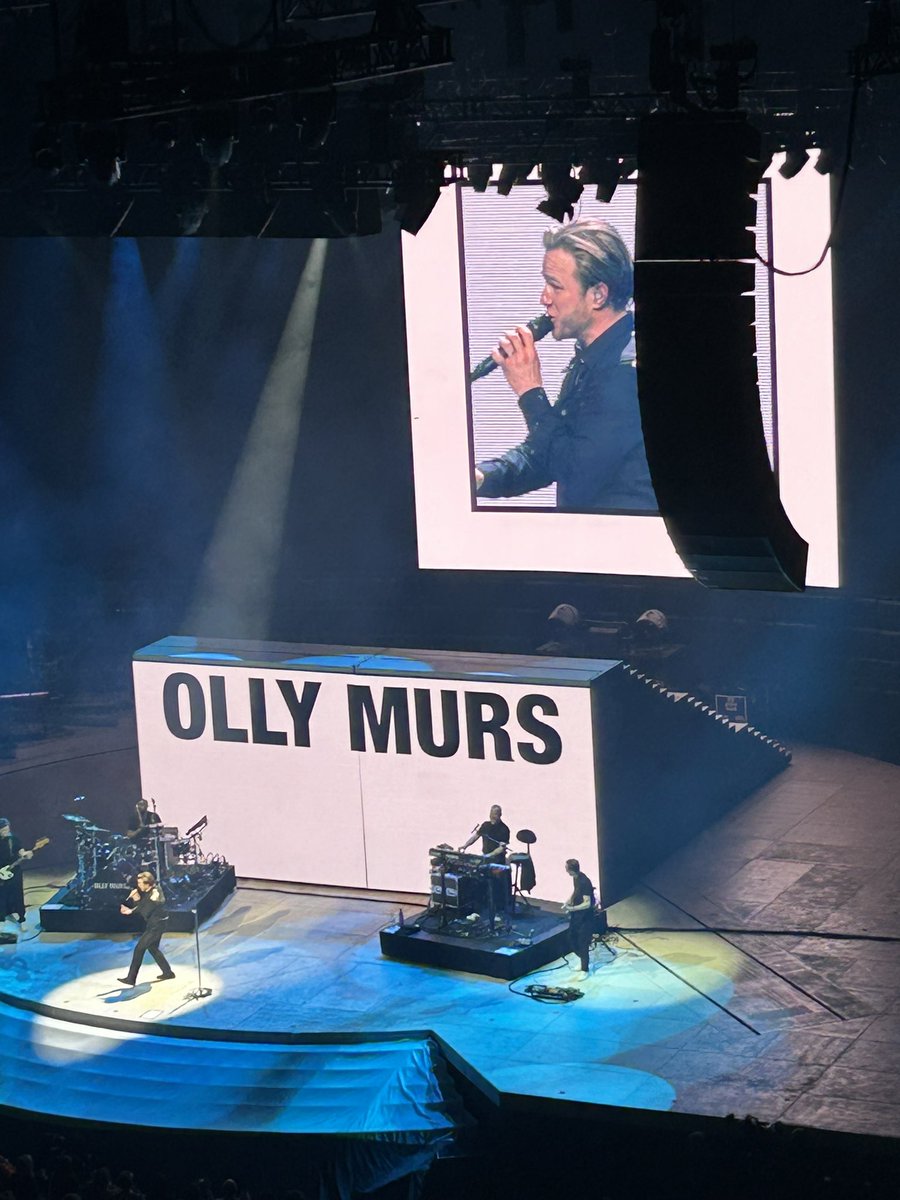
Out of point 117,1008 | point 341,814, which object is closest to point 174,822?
point 341,814

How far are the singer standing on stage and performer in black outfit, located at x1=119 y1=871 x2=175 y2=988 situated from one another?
6867mm

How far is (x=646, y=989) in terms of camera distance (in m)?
13.0

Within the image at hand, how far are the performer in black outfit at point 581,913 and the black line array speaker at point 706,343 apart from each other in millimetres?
5979

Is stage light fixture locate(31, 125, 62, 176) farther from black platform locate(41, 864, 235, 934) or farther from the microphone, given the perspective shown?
the microphone

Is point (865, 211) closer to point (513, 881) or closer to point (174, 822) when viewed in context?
→ point (513, 881)

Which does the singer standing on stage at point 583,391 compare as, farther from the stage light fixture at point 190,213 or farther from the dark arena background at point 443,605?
the stage light fixture at point 190,213

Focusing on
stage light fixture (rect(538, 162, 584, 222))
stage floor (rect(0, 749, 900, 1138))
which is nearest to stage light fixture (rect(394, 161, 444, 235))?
stage light fixture (rect(538, 162, 584, 222))

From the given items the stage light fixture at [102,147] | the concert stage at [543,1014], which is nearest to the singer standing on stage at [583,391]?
the concert stage at [543,1014]

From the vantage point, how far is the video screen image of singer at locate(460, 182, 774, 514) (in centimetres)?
1812

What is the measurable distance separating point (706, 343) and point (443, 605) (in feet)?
44.0

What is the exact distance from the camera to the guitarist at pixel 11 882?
587 inches

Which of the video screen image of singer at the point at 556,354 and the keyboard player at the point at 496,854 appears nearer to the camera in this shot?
the keyboard player at the point at 496,854

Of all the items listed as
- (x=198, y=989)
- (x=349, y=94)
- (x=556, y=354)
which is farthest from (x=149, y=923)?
(x=556, y=354)

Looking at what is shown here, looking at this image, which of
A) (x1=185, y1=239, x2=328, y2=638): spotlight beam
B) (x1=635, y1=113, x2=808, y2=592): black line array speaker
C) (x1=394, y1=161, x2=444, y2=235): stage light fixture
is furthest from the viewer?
(x1=185, y1=239, x2=328, y2=638): spotlight beam
